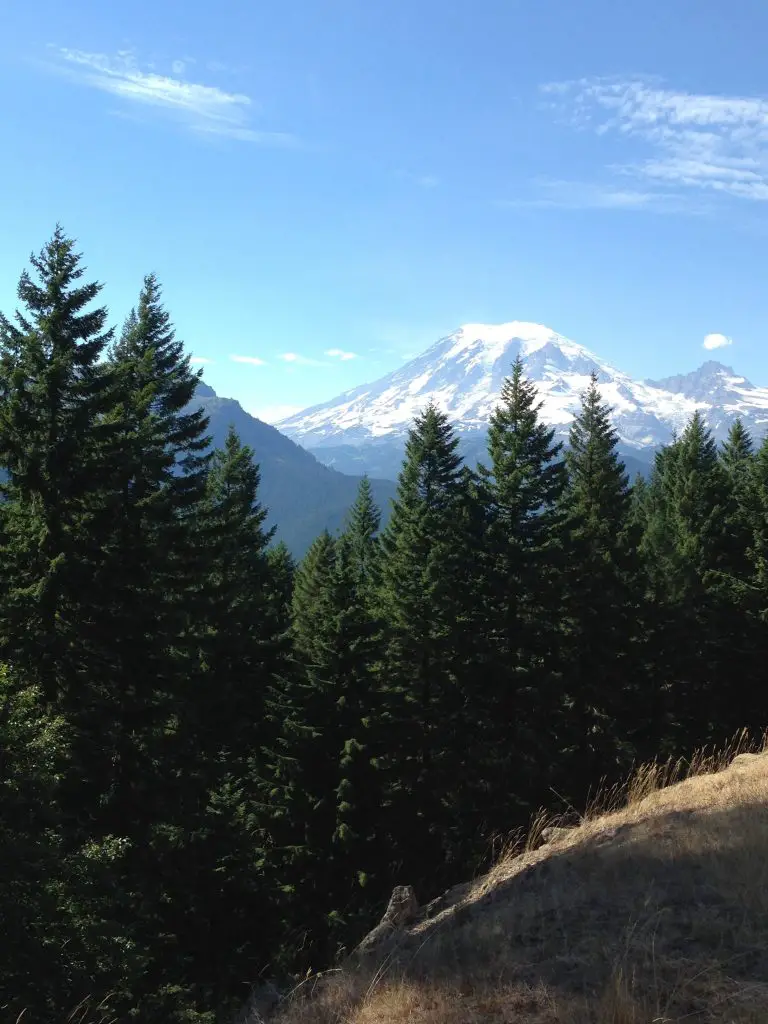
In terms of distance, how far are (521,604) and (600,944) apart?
20.6m

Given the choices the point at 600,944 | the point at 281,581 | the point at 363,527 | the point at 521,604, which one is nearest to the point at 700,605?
the point at 521,604

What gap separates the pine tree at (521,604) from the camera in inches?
950

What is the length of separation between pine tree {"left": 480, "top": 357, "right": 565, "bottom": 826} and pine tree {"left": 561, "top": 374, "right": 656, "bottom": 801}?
113 centimetres

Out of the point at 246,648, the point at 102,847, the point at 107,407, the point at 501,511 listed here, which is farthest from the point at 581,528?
the point at 102,847

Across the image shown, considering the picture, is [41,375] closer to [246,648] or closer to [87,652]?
[87,652]

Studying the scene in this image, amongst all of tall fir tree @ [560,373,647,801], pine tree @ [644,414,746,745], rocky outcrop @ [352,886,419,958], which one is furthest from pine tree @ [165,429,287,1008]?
pine tree @ [644,414,746,745]

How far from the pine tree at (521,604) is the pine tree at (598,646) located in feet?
3.71

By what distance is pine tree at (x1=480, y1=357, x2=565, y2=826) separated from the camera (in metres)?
24.1

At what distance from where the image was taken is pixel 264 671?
28250mm

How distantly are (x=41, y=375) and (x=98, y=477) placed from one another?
8.54 ft

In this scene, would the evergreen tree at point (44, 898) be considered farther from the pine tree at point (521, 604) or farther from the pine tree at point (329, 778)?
the pine tree at point (521, 604)

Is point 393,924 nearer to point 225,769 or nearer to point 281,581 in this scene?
point 225,769

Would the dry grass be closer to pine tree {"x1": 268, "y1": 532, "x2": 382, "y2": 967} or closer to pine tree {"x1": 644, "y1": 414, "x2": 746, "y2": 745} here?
pine tree {"x1": 268, "y1": 532, "x2": 382, "y2": 967}

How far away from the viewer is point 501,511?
1029 inches
